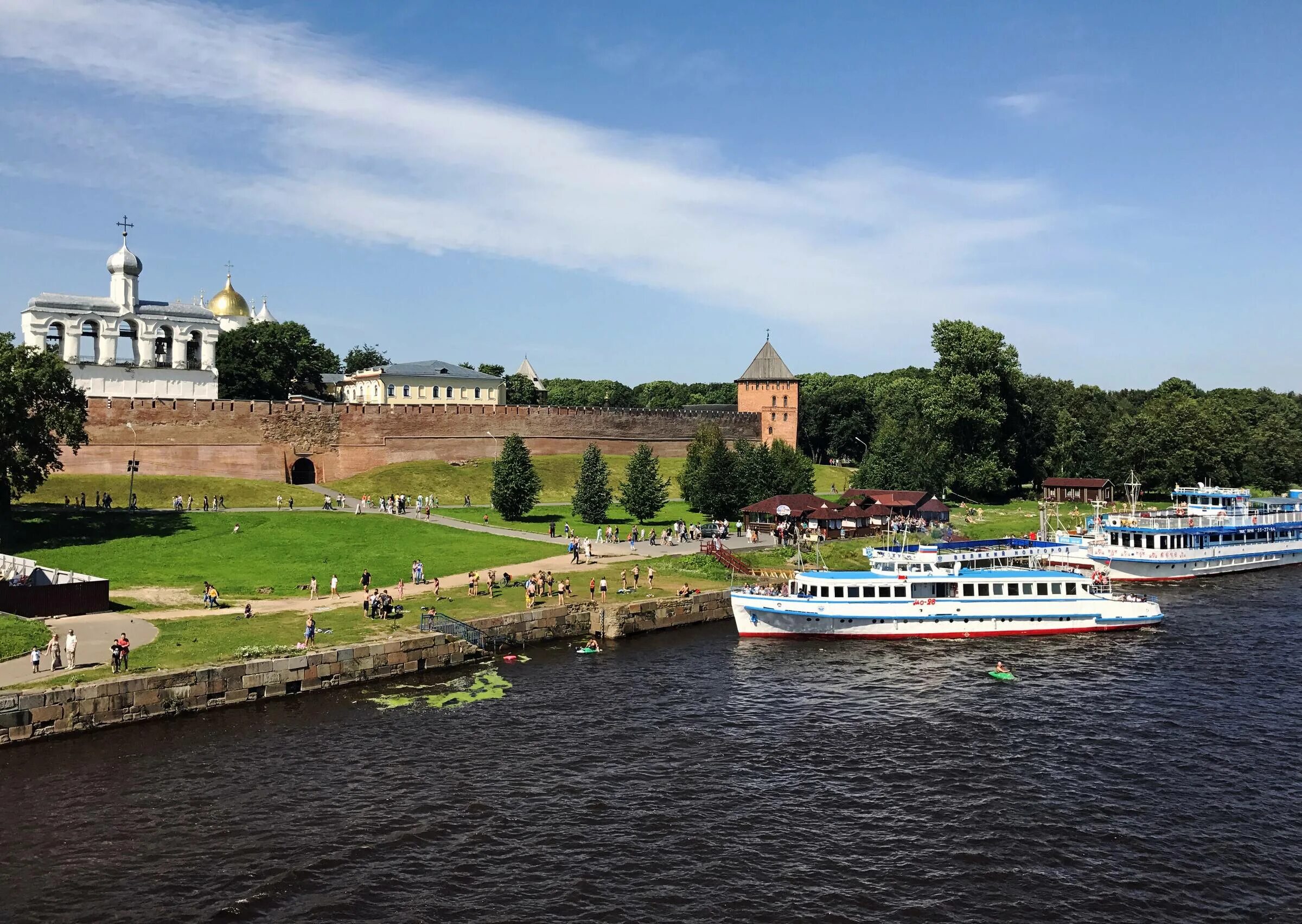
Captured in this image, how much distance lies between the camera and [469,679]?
40000mm

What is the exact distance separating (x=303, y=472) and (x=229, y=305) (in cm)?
4664

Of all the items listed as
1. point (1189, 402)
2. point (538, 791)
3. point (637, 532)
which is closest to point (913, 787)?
point (538, 791)

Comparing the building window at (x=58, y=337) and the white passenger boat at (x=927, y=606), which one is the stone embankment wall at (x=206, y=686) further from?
the building window at (x=58, y=337)

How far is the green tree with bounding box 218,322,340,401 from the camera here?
112 m

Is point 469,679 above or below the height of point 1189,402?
below

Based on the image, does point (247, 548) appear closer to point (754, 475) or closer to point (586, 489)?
point (586, 489)

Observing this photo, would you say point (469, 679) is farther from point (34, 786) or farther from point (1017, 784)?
point (1017, 784)

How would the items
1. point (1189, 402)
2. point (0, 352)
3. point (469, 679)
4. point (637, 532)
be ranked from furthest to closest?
1. point (1189, 402)
2. point (637, 532)
3. point (0, 352)
4. point (469, 679)

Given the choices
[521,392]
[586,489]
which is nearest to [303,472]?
[586,489]

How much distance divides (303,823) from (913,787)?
1669 centimetres

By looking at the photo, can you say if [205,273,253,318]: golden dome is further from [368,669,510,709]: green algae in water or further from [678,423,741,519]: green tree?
[368,669,510,709]: green algae in water

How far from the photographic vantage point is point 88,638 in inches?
1517

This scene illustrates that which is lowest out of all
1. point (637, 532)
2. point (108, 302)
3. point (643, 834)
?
point (643, 834)

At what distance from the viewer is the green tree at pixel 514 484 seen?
Result: 75.4 m
